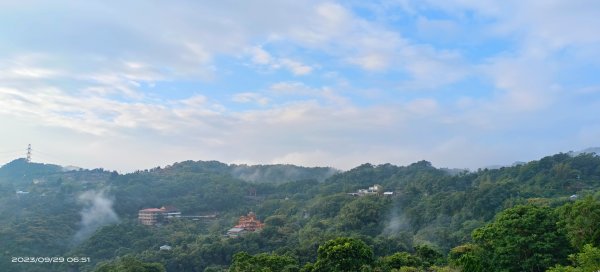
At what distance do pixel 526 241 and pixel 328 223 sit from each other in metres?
38.6

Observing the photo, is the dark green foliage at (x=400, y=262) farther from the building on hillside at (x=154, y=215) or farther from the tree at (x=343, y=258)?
the building on hillside at (x=154, y=215)

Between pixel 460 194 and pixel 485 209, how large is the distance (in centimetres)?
485

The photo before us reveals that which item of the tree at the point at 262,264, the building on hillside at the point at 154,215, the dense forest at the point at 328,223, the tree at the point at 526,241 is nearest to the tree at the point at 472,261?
the dense forest at the point at 328,223

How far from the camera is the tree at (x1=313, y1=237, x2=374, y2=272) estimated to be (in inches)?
965

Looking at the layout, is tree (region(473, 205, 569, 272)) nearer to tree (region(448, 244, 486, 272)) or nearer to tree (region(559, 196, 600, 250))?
tree (region(448, 244, 486, 272))

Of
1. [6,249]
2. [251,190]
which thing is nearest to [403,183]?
[251,190]

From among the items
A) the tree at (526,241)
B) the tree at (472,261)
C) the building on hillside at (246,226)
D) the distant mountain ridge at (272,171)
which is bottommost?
the building on hillside at (246,226)

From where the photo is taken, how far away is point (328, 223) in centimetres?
5934

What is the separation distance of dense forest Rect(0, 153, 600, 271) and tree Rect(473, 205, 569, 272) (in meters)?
0.05

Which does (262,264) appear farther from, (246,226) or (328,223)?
(246,226)

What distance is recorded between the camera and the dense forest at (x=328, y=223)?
2244cm

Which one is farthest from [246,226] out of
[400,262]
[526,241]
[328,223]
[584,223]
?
[584,223]

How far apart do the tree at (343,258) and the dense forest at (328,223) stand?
0.16ft

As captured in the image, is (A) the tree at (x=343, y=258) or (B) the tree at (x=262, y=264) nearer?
(A) the tree at (x=343, y=258)
